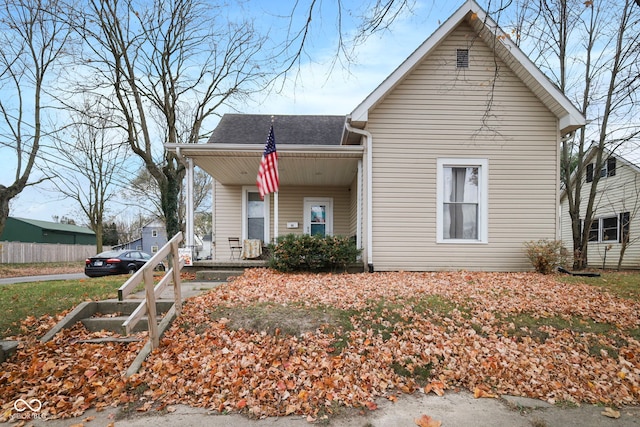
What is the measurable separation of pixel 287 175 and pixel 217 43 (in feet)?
22.0

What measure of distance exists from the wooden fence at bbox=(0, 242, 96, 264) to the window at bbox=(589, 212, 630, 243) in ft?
107

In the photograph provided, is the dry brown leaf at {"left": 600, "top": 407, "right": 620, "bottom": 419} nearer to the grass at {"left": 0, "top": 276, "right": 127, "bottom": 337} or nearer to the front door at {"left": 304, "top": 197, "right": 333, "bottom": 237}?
the grass at {"left": 0, "top": 276, "right": 127, "bottom": 337}

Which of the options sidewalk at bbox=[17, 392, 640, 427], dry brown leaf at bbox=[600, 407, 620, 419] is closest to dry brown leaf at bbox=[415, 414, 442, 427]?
sidewalk at bbox=[17, 392, 640, 427]

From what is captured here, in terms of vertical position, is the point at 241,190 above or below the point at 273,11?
below

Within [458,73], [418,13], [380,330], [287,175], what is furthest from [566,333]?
[287,175]

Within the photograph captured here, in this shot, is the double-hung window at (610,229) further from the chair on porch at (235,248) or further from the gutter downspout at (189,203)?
the gutter downspout at (189,203)

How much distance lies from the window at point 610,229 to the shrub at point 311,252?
45.2ft

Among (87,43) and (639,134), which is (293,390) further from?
(87,43)

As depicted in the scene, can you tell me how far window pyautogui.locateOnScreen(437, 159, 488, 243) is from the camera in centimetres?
834

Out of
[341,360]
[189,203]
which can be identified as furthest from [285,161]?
[341,360]

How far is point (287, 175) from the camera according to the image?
34.9 ft

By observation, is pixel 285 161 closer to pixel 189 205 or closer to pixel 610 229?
pixel 189 205

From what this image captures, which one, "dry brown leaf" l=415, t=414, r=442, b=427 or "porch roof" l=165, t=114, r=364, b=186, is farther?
"porch roof" l=165, t=114, r=364, b=186

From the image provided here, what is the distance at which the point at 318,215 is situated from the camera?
1182 centimetres
